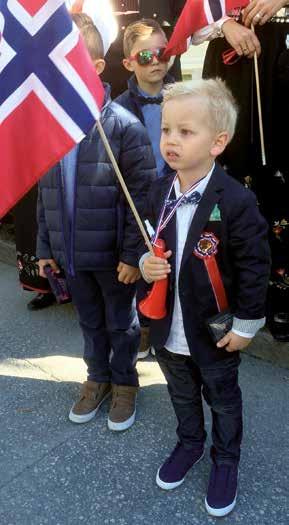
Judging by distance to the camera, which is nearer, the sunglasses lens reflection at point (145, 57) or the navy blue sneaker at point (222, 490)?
the navy blue sneaker at point (222, 490)

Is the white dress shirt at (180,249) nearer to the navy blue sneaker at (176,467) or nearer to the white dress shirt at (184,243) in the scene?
the white dress shirt at (184,243)

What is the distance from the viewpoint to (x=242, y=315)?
195 centimetres

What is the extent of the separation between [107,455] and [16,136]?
1.39m

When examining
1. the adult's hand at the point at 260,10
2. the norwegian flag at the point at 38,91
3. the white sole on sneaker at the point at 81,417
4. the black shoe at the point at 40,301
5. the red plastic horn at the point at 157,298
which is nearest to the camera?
the norwegian flag at the point at 38,91

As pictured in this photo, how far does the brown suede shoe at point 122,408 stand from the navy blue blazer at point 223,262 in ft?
2.47

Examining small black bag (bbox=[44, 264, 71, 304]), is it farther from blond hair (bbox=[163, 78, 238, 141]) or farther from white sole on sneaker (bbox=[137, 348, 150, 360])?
blond hair (bbox=[163, 78, 238, 141])

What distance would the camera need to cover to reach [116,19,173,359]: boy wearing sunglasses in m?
2.84

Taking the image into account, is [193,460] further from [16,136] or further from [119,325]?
[16,136]

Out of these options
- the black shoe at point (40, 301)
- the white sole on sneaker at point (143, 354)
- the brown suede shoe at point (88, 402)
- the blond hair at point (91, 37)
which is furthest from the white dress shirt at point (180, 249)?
the black shoe at point (40, 301)

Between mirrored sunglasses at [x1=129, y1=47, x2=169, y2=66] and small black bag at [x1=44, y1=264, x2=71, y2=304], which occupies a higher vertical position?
mirrored sunglasses at [x1=129, y1=47, x2=169, y2=66]

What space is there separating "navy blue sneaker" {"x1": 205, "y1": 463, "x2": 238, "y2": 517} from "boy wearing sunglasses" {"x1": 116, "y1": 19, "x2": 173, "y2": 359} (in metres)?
1.46

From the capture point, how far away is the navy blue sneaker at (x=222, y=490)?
83.7 inches

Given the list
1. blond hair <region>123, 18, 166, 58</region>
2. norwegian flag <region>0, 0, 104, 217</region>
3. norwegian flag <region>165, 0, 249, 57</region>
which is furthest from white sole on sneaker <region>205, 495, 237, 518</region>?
blond hair <region>123, 18, 166, 58</region>

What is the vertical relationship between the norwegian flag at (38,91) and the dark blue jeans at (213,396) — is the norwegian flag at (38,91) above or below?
above
